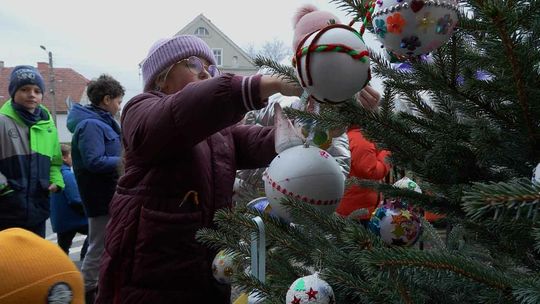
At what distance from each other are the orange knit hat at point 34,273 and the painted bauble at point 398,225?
73 centimetres

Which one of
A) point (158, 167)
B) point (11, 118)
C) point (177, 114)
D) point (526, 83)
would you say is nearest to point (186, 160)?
point (158, 167)

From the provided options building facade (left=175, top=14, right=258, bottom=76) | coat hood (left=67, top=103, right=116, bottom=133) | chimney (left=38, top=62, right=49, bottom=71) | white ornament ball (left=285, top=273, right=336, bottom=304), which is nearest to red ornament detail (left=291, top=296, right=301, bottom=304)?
white ornament ball (left=285, top=273, right=336, bottom=304)

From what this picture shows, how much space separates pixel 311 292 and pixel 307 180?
9.9 inches

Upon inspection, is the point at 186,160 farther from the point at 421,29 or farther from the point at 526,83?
the point at 526,83

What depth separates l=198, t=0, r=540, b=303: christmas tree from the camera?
676mm

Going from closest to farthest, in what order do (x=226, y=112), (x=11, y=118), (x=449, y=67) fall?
1. (x=449, y=67)
2. (x=226, y=112)
3. (x=11, y=118)

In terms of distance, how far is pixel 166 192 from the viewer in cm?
141

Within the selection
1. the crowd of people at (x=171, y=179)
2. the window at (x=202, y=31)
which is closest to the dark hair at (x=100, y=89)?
the crowd of people at (x=171, y=179)

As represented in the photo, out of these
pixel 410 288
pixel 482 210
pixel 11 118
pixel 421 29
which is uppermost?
pixel 421 29

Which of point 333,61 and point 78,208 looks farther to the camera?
point 78,208

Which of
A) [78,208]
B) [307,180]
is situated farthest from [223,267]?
[78,208]

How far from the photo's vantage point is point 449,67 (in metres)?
0.95

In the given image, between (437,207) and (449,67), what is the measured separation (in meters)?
0.29

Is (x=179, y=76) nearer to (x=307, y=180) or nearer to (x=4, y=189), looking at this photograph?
(x=307, y=180)
